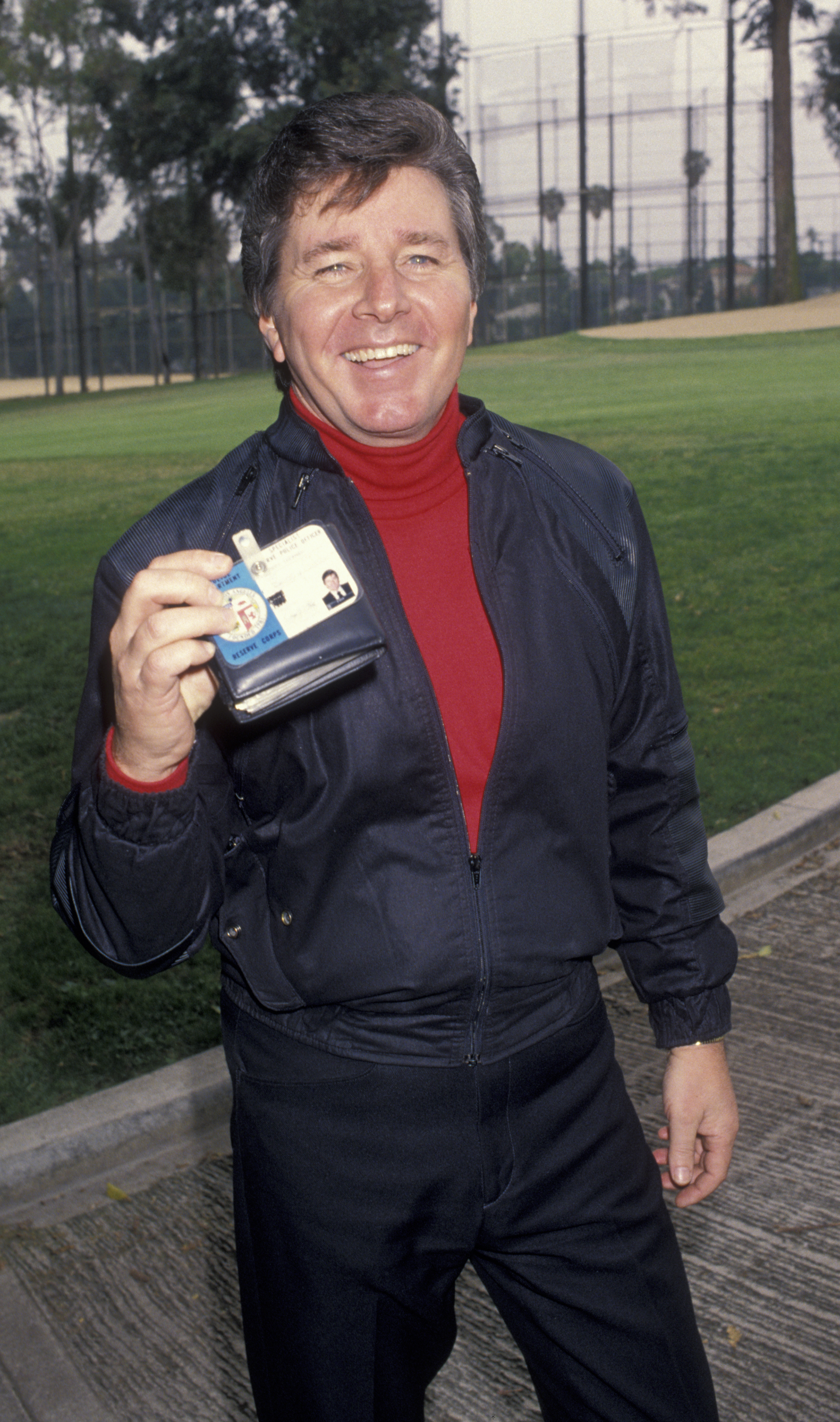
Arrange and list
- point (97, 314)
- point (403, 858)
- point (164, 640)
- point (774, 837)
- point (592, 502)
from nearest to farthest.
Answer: point (164, 640)
point (403, 858)
point (592, 502)
point (774, 837)
point (97, 314)

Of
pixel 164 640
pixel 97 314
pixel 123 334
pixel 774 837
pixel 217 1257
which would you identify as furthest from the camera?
pixel 123 334

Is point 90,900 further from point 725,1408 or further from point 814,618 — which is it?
point 814,618

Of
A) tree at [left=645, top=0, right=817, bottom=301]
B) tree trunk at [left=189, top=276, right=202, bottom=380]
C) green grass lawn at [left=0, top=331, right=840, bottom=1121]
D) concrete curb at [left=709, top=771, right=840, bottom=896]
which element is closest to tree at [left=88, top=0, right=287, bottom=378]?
tree trunk at [left=189, top=276, right=202, bottom=380]

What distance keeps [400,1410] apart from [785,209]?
4457cm

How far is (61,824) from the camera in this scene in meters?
1.99

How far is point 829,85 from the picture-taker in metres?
49.2

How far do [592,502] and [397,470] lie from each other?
1.00 ft

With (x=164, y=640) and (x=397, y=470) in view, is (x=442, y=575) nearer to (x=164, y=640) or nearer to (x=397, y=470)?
(x=397, y=470)

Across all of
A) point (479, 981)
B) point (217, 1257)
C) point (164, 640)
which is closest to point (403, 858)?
point (479, 981)

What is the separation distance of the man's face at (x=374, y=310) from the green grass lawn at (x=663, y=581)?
274cm

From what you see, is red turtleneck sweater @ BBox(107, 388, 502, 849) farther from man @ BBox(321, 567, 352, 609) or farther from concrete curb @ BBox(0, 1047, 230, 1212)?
concrete curb @ BBox(0, 1047, 230, 1212)

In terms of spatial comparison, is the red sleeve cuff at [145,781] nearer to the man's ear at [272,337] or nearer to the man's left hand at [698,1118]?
the man's ear at [272,337]

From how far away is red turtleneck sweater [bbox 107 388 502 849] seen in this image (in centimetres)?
195

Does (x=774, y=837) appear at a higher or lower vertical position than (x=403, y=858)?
lower
